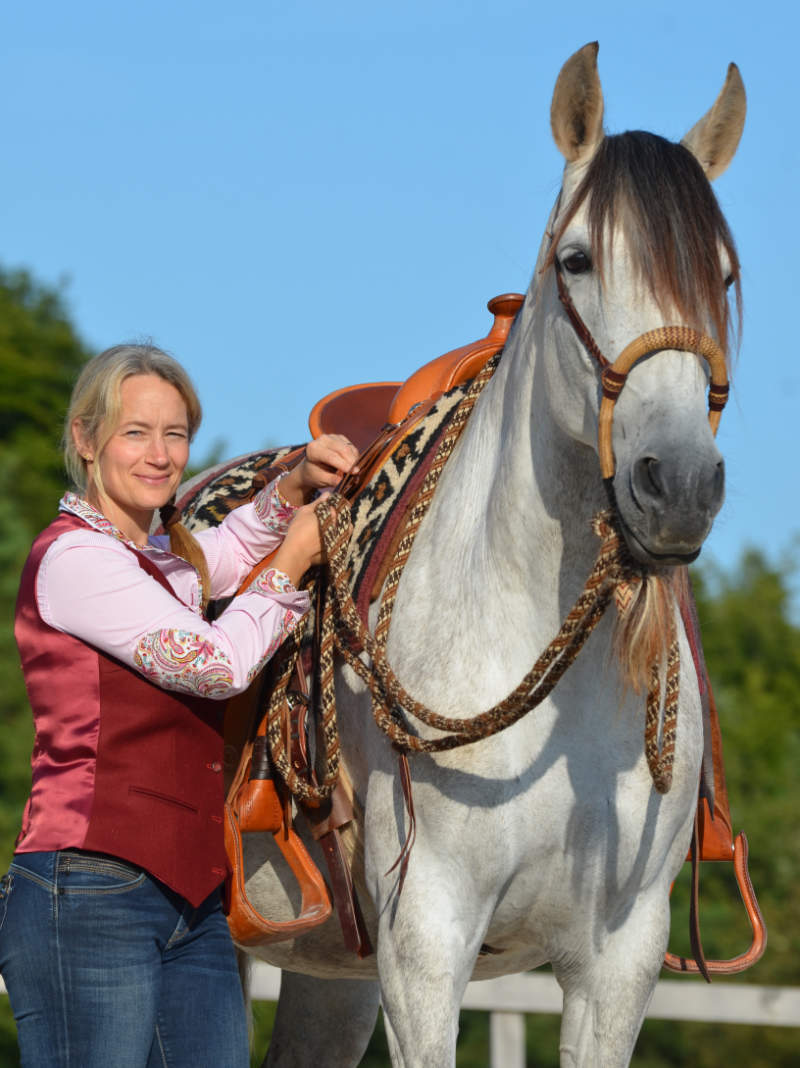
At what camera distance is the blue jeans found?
2533 millimetres

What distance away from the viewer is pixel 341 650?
3070 mm

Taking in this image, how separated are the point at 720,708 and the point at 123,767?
1740 cm

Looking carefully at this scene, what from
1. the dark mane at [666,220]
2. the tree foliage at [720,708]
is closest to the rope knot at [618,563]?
the dark mane at [666,220]

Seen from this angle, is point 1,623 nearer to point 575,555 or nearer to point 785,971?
point 785,971

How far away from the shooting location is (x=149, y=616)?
2.64 m

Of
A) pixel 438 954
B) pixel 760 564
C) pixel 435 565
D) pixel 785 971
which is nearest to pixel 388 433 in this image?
pixel 435 565

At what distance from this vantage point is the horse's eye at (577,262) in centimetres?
260

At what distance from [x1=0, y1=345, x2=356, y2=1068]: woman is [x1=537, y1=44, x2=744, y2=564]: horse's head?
77cm

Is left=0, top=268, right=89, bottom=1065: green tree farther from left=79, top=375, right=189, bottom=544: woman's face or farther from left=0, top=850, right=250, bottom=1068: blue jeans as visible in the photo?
left=0, top=850, right=250, bottom=1068: blue jeans

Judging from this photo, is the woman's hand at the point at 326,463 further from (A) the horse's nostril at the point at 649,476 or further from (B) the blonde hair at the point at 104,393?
(A) the horse's nostril at the point at 649,476

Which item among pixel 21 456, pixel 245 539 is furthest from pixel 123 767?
pixel 21 456

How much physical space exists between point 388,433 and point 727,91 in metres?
1.13

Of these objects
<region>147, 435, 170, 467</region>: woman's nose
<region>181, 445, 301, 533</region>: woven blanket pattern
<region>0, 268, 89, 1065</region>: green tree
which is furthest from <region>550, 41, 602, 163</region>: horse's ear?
<region>0, 268, 89, 1065</region>: green tree

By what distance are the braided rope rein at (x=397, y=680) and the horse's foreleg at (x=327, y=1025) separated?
1376 mm
